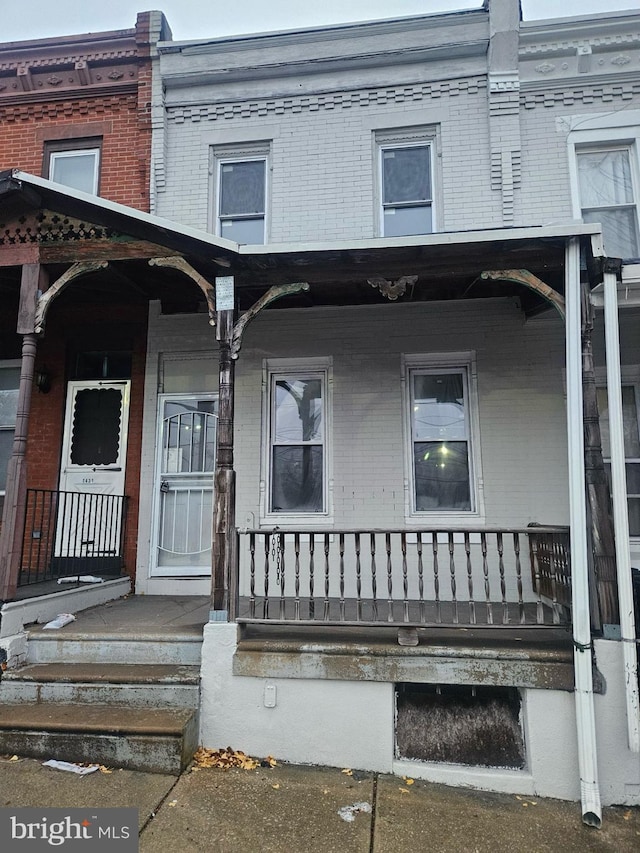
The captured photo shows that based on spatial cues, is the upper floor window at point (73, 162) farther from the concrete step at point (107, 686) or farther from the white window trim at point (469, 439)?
the concrete step at point (107, 686)

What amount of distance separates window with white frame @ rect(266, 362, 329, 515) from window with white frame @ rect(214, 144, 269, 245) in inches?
70.3

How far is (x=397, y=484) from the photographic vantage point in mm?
5953

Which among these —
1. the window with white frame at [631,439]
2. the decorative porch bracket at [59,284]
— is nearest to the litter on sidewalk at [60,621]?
the decorative porch bracket at [59,284]

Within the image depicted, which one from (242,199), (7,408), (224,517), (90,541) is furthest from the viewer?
(7,408)

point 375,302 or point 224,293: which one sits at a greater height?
point 375,302

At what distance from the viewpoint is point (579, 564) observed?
379 cm

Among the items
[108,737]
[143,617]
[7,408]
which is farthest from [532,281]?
[7,408]

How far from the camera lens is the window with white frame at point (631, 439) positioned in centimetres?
570

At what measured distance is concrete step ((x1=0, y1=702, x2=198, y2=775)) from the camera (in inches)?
143

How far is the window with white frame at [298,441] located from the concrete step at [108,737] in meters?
2.65

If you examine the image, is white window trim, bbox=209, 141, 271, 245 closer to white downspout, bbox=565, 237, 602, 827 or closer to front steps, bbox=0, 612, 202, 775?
white downspout, bbox=565, 237, 602, 827

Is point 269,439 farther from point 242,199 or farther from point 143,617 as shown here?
point 242,199

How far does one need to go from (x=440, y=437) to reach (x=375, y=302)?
5.44 ft

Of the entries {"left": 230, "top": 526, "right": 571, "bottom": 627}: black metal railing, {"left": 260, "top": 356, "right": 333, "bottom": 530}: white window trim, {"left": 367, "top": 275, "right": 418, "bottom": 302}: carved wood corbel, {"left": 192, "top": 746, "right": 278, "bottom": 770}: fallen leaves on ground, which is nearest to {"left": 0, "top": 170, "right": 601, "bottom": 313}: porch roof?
{"left": 367, "top": 275, "right": 418, "bottom": 302}: carved wood corbel
